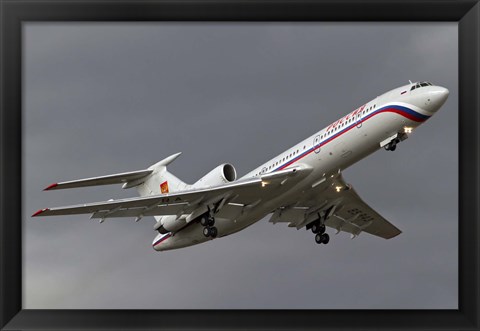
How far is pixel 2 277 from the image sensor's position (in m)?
12.3

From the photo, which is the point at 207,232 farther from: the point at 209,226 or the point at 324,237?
the point at 324,237

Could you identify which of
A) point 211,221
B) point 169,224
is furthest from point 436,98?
point 169,224

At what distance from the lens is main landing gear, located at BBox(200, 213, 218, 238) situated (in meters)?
25.6

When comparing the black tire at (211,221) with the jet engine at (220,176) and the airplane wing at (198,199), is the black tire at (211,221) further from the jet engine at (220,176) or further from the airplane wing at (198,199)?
the jet engine at (220,176)

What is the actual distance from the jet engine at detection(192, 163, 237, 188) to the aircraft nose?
7.96m

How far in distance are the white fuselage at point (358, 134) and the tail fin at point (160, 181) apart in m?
5.78

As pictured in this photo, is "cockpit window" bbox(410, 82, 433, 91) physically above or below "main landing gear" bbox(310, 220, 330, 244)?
above

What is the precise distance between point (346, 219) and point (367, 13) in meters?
16.9

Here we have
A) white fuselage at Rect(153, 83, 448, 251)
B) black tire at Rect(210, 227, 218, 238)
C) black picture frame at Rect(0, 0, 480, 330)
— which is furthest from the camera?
black tire at Rect(210, 227, 218, 238)

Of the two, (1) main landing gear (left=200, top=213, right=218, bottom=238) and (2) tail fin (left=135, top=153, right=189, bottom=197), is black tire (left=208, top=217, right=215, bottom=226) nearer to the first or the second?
(1) main landing gear (left=200, top=213, right=218, bottom=238)

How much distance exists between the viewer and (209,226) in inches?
1010

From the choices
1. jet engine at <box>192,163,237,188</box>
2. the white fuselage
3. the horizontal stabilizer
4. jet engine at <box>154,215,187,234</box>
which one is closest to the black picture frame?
the white fuselage

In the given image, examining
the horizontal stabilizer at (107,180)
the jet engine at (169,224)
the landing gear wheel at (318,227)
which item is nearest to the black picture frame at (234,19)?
the horizontal stabilizer at (107,180)

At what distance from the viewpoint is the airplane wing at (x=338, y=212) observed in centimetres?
2555
